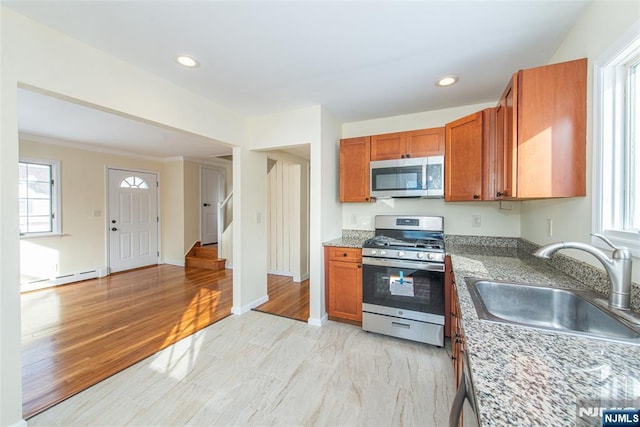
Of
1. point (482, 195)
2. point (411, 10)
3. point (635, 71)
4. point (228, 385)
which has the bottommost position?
point (228, 385)

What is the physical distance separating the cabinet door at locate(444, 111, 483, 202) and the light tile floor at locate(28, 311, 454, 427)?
4.92 ft

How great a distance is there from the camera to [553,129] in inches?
57.7

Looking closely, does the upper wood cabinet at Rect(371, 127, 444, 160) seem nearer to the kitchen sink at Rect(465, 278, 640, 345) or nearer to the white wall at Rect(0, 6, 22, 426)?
the kitchen sink at Rect(465, 278, 640, 345)

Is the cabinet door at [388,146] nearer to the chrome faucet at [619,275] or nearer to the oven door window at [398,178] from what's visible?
the oven door window at [398,178]

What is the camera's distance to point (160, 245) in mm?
5777

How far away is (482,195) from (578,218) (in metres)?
0.82

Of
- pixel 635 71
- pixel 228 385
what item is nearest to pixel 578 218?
pixel 635 71

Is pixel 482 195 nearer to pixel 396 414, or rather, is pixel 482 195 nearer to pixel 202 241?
pixel 396 414

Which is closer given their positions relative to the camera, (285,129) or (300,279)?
(285,129)

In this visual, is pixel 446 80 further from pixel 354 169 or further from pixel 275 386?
pixel 275 386

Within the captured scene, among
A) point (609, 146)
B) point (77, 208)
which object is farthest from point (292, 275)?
point (609, 146)

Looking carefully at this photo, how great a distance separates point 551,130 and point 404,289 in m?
1.65

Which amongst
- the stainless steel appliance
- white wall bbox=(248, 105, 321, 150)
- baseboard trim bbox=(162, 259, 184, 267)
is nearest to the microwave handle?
the stainless steel appliance

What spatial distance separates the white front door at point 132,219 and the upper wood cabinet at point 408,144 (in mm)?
5079
